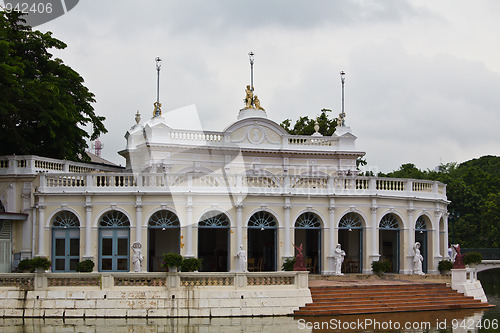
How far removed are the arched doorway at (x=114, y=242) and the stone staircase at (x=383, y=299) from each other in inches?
292

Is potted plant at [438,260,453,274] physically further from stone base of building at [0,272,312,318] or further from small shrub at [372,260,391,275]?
stone base of building at [0,272,312,318]

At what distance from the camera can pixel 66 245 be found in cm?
2722

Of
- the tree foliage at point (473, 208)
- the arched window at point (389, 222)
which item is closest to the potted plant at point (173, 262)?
the arched window at point (389, 222)

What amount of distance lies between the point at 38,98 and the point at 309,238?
1309 cm

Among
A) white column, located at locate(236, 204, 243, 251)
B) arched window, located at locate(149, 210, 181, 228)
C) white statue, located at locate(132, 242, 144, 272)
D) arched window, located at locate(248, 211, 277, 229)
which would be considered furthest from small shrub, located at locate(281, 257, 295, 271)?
white statue, located at locate(132, 242, 144, 272)

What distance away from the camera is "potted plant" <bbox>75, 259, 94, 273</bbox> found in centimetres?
2569

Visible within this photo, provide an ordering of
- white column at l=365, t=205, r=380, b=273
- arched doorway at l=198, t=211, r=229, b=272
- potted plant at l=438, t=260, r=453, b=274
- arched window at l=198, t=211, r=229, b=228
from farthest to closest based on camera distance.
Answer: arched doorway at l=198, t=211, r=229, b=272
potted plant at l=438, t=260, r=453, b=274
white column at l=365, t=205, r=380, b=273
arched window at l=198, t=211, r=229, b=228

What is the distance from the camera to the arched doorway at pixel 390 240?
29.6 m

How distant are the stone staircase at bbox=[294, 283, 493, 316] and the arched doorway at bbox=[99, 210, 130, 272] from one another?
742 cm

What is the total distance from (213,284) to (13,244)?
8.96m

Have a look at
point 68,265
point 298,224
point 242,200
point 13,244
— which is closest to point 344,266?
point 298,224

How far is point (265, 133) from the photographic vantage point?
3603 centimetres

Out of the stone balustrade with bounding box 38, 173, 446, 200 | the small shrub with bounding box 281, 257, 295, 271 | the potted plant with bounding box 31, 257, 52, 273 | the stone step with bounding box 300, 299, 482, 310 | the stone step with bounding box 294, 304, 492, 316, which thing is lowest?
the stone step with bounding box 294, 304, 492, 316

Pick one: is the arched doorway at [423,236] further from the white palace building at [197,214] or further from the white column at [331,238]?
the white column at [331,238]
